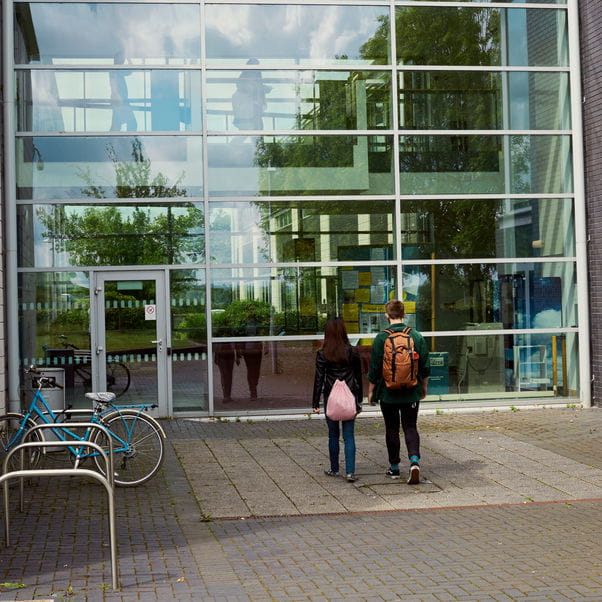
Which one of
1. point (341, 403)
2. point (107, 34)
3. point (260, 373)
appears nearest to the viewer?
point (341, 403)

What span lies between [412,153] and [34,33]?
6.27 meters

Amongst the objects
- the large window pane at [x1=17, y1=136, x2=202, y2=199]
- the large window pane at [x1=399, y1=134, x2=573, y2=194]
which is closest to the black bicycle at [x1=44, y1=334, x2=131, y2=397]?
the large window pane at [x1=17, y1=136, x2=202, y2=199]

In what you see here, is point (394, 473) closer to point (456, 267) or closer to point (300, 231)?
point (300, 231)

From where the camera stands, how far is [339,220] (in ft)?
50.5

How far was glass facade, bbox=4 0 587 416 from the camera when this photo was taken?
14805 mm

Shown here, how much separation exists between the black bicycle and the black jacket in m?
5.69

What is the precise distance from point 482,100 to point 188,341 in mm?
6280

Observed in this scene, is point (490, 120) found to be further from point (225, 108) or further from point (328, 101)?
point (225, 108)

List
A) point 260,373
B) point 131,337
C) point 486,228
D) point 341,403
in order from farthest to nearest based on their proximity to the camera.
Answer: point 486,228 < point 260,373 < point 131,337 < point 341,403

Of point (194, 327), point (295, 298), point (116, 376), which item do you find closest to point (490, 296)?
point (295, 298)

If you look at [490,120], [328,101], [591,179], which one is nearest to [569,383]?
[591,179]

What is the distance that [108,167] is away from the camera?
587 inches

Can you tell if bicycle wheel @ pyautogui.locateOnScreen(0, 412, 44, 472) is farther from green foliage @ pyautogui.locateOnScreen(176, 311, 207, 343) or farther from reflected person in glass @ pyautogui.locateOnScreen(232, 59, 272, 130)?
reflected person in glass @ pyautogui.locateOnScreen(232, 59, 272, 130)

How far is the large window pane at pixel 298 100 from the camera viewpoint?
601 inches
